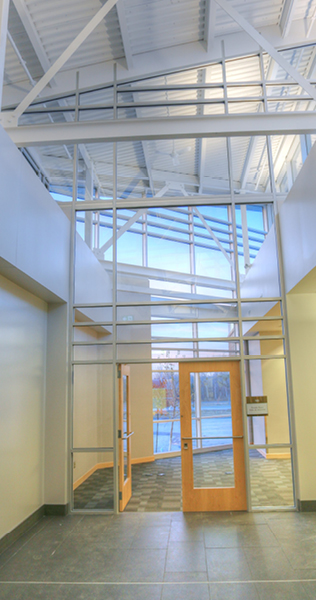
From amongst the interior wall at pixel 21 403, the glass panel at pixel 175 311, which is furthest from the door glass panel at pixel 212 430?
the interior wall at pixel 21 403

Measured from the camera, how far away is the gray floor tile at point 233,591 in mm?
3619

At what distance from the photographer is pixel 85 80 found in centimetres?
730

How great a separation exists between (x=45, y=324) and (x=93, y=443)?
72.2 inches

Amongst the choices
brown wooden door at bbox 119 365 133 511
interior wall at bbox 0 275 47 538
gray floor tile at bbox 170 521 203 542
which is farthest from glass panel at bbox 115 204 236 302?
gray floor tile at bbox 170 521 203 542

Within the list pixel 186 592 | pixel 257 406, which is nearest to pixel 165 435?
pixel 257 406

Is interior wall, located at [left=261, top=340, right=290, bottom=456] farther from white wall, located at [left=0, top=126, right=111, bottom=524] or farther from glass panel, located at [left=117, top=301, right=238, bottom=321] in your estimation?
white wall, located at [left=0, top=126, right=111, bottom=524]

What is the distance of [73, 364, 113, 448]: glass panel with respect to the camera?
20.7 feet

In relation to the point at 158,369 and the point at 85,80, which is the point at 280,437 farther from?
the point at 85,80

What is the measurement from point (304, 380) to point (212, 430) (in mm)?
1451

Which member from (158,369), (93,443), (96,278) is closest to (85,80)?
(96,278)

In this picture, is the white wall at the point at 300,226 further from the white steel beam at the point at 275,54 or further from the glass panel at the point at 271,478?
the glass panel at the point at 271,478

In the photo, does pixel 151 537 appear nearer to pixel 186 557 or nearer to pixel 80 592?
pixel 186 557

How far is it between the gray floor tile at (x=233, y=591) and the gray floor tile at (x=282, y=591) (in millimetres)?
64

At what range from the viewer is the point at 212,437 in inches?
245
